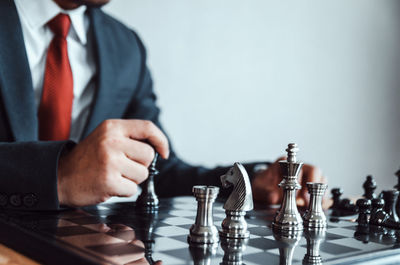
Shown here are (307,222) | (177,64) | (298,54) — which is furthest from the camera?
(298,54)

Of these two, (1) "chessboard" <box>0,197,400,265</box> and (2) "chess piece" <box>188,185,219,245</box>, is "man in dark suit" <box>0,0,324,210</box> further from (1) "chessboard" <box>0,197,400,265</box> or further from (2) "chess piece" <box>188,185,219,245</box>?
(2) "chess piece" <box>188,185,219,245</box>

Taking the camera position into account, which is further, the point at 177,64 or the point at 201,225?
the point at 177,64

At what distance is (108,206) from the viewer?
1.42 meters

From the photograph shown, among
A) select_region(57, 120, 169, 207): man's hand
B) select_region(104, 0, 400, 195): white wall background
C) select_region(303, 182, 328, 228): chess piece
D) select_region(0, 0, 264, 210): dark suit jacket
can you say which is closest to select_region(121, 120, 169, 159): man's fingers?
select_region(57, 120, 169, 207): man's hand

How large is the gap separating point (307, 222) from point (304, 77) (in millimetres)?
3017

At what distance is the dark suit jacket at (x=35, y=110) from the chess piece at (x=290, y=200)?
2.11ft

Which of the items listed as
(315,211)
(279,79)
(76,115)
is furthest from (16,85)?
(279,79)

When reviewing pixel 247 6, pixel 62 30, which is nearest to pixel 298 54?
pixel 247 6

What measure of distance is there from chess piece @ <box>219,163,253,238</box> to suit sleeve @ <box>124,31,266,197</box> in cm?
88

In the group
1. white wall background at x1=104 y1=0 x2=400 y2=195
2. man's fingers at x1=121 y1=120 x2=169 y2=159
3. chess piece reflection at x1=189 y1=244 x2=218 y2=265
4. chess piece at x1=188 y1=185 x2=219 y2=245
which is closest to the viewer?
chess piece reflection at x1=189 y1=244 x2=218 y2=265

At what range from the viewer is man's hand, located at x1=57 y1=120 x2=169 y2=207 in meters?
1.31

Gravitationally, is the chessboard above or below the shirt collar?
below

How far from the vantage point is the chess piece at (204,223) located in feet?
2.99

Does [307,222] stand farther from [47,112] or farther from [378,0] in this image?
[378,0]
